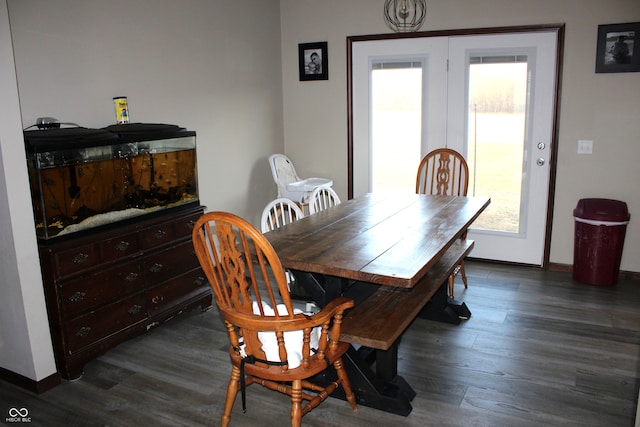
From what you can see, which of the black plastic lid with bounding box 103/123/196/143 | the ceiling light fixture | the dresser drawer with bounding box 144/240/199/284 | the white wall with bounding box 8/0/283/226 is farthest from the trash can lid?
the black plastic lid with bounding box 103/123/196/143

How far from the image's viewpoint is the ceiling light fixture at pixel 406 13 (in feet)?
10.2

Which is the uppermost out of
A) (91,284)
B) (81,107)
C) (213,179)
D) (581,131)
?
(81,107)

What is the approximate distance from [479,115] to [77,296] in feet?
11.1

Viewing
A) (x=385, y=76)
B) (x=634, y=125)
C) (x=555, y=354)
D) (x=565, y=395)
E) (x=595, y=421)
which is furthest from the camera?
(x=385, y=76)

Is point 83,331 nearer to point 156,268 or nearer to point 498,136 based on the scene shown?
point 156,268

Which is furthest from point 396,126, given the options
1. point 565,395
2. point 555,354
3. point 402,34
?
point 565,395

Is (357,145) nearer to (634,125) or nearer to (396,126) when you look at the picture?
(396,126)

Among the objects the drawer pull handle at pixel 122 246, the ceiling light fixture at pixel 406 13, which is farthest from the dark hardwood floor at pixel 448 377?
the ceiling light fixture at pixel 406 13

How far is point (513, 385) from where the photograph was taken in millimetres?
2820

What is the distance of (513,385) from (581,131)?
2.41m

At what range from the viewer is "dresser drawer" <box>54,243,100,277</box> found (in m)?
2.80

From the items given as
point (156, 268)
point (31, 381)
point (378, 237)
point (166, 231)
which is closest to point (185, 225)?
point (166, 231)

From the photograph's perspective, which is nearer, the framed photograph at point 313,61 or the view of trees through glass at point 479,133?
the view of trees through glass at point 479,133

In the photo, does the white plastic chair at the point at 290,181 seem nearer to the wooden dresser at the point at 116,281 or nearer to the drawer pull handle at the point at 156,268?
the wooden dresser at the point at 116,281
